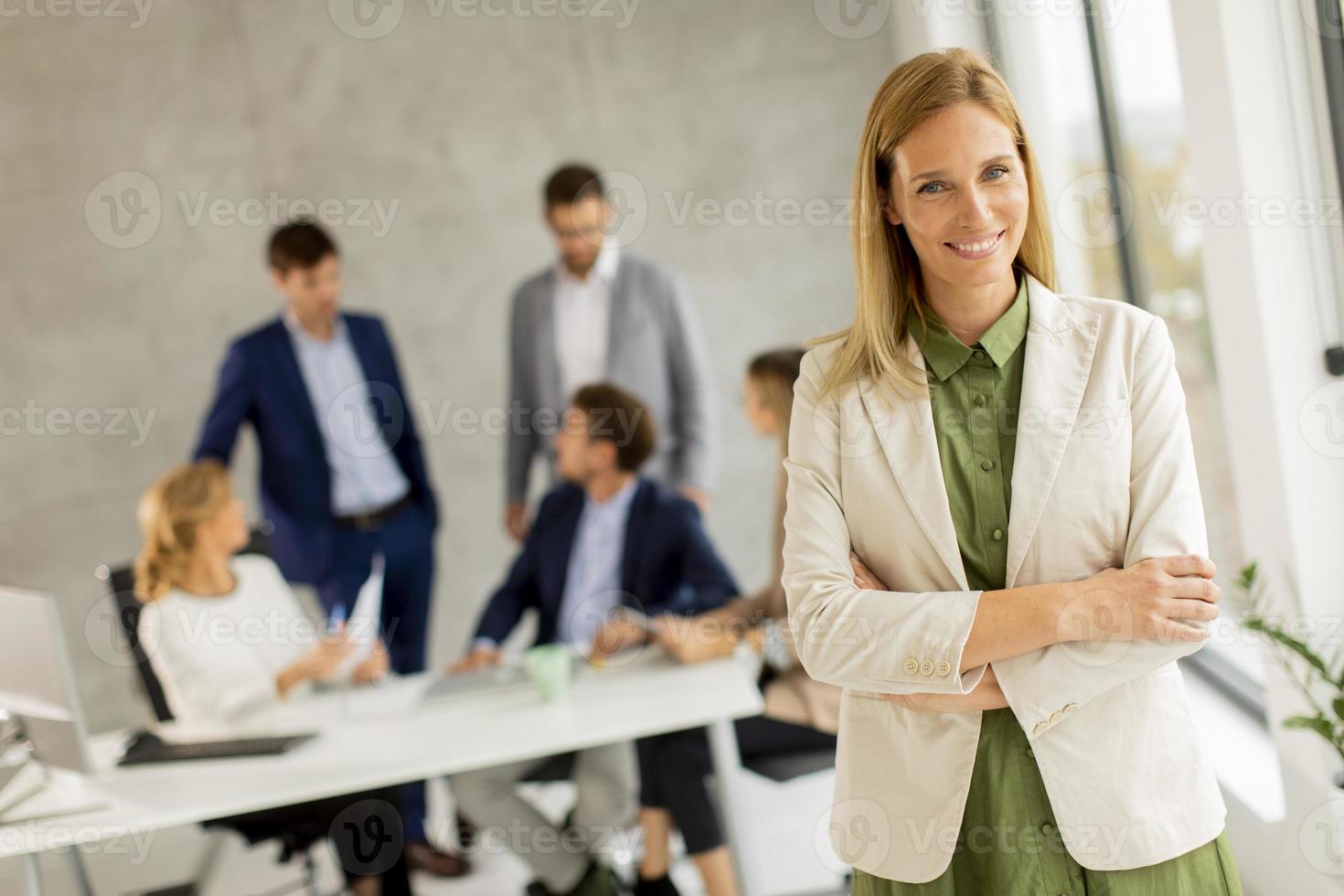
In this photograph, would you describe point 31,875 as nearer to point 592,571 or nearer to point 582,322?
point 592,571

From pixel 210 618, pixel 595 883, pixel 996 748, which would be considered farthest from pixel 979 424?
pixel 210 618

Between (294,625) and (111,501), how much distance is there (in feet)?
7.04

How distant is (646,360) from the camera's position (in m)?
4.49

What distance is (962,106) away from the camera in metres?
1.29

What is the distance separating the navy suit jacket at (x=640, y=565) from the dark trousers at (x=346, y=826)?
68cm

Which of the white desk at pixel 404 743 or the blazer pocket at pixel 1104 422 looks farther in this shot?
the white desk at pixel 404 743

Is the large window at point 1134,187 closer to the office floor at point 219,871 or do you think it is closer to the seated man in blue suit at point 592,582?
the seated man in blue suit at point 592,582

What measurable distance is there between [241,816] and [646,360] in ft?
7.56

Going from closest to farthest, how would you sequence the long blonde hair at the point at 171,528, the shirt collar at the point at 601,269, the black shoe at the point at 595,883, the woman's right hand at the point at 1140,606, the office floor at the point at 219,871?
the woman's right hand at the point at 1140,606 → the office floor at the point at 219,871 → the black shoe at the point at 595,883 → the long blonde hair at the point at 171,528 → the shirt collar at the point at 601,269

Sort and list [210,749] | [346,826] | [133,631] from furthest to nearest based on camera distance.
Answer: [133,631] < [346,826] < [210,749]

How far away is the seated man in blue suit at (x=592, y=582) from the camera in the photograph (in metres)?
3.00

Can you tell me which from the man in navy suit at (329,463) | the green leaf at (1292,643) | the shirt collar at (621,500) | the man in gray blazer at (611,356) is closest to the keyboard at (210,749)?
the shirt collar at (621,500)

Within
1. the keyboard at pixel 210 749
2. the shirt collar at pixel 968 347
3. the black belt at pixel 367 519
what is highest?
the shirt collar at pixel 968 347

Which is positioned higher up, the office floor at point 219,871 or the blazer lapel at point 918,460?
the blazer lapel at point 918,460
